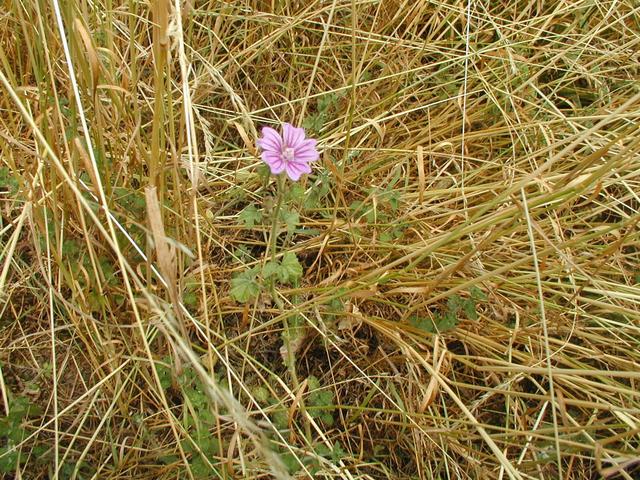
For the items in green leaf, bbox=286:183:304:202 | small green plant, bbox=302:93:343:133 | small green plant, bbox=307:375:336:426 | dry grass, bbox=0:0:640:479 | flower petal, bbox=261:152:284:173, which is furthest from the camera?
small green plant, bbox=302:93:343:133

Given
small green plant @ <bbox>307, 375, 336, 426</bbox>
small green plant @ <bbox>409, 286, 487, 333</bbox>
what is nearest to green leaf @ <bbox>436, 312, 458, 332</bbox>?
small green plant @ <bbox>409, 286, 487, 333</bbox>

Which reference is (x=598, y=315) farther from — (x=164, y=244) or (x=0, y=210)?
(x=0, y=210)

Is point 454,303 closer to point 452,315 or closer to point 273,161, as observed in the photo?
point 452,315

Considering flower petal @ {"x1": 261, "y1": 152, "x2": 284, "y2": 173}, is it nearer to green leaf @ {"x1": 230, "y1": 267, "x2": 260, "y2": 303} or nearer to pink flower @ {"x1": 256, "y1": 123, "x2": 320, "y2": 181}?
pink flower @ {"x1": 256, "y1": 123, "x2": 320, "y2": 181}

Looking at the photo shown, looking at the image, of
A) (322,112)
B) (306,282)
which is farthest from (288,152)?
(322,112)

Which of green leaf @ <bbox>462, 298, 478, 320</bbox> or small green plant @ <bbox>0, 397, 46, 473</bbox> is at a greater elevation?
green leaf @ <bbox>462, 298, 478, 320</bbox>

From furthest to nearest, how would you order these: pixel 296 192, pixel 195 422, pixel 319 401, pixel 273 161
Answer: pixel 296 192, pixel 319 401, pixel 195 422, pixel 273 161
